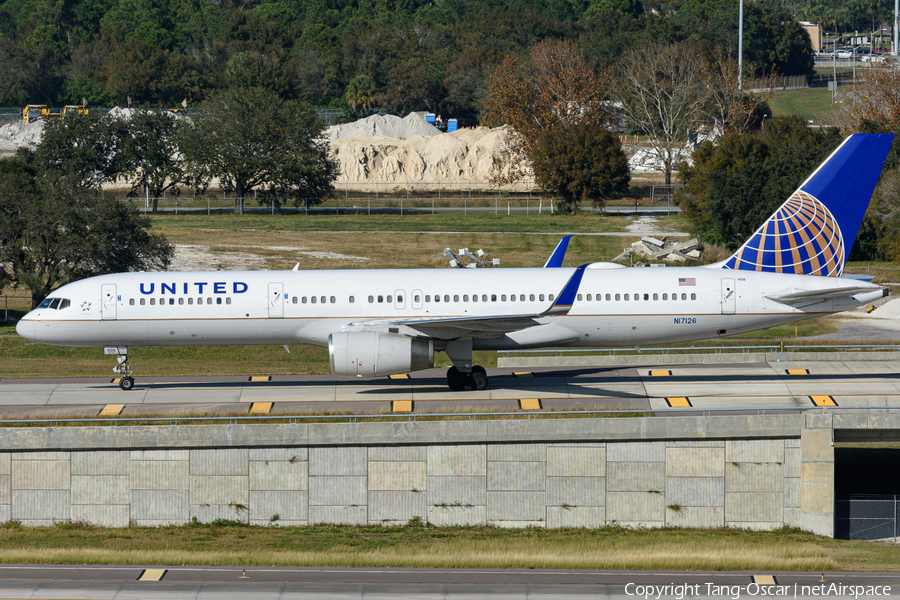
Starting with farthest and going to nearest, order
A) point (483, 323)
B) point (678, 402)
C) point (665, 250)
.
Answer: point (665, 250) < point (483, 323) < point (678, 402)

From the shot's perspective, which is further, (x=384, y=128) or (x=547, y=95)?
(x=384, y=128)

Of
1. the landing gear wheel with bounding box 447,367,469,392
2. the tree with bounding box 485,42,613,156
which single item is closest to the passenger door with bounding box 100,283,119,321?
the landing gear wheel with bounding box 447,367,469,392

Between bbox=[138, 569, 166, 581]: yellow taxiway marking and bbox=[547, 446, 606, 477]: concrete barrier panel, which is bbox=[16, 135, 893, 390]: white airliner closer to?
bbox=[547, 446, 606, 477]: concrete barrier panel

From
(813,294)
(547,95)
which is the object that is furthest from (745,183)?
(547,95)

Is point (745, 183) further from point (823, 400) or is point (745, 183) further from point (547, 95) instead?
point (823, 400)

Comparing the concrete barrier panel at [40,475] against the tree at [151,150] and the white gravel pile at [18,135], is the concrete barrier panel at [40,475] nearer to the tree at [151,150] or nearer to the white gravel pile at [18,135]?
the tree at [151,150]

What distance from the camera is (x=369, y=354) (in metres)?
35.1

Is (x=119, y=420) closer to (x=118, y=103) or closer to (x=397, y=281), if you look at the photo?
(x=397, y=281)

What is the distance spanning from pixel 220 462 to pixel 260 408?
3.31 meters

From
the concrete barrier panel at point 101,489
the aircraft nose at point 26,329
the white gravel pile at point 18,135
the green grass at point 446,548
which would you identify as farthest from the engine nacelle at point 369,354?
the white gravel pile at point 18,135

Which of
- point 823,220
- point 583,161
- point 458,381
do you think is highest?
point 583,161

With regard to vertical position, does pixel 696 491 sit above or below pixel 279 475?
below

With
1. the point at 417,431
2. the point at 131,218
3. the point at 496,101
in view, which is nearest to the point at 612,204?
the point at 496,101

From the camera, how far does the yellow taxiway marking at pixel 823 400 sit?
35438 mm
